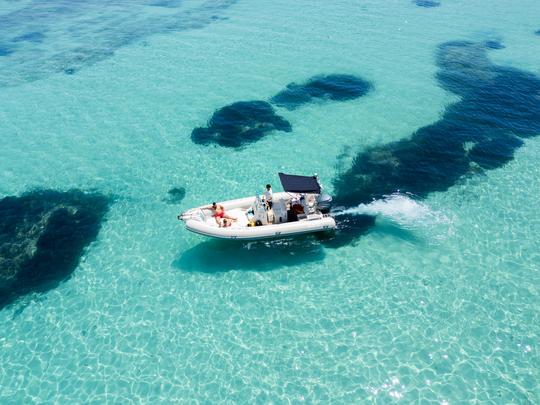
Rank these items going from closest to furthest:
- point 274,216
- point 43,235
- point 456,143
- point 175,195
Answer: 1. point 274,216
2. point 43,235
3. point 175,195
4. point 456,143

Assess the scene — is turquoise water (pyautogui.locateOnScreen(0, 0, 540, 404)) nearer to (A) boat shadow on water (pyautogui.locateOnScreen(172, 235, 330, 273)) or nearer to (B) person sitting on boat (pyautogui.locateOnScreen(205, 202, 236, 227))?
(A) boat shadow on water (pyautogui.locateOnScreen(172, 235, 330, 273))

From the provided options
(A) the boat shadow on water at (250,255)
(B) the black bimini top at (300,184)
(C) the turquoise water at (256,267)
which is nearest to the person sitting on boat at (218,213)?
(A) the boat shadow on water at (250,255)

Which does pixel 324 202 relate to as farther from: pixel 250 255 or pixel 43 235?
pixel 43 235

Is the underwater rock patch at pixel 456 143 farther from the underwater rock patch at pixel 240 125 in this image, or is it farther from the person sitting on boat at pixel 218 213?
the underwater rock patch at pixel 240 125

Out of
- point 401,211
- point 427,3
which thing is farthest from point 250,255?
point 427,3

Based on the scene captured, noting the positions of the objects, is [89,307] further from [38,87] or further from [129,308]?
[38,87]

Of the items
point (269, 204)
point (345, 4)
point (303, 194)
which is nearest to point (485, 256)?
point (303, 194)

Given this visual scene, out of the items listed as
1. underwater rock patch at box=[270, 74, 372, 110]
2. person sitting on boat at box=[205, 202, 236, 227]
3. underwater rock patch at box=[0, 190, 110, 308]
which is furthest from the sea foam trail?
underwater rock patch at box=[0, 190, 110, 308]
